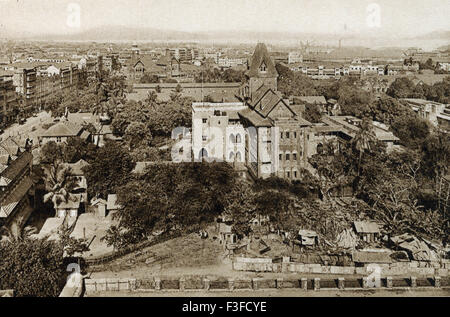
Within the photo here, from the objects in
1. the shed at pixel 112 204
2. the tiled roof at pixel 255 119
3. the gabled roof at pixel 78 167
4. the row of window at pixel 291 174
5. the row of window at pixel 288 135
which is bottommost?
the shed at pixel 112 204

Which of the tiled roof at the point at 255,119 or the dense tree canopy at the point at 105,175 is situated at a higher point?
the tiled roof at the point at 255,119

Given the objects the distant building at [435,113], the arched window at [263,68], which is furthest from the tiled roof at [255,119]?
the distant building at [435,113]

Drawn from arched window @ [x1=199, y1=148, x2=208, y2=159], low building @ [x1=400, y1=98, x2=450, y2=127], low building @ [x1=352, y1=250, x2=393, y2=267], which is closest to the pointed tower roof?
arched window @ [x1=199, y1=148, x2=208, y2=159]

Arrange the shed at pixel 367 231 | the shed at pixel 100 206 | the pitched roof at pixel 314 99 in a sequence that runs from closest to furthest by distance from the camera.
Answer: the shed at pixel 367 231, the shed at pixel 100 206, the pitched roof at pixel 314 99

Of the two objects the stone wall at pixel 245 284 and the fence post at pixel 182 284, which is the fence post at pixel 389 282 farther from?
the fence post at pixel 182 284

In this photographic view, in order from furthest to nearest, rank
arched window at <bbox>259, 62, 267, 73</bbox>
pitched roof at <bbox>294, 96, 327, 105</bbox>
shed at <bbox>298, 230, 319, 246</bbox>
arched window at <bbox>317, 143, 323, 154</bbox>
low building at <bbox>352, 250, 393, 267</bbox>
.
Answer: pitched roof at <bbox>294, 96, 327, 105</bbox> < arched window at <bbox>259, 62, 267, 73</bbox> < arched window at <bbox>317, 143, 323, 154</bbox> < shed at <bbox>298, 230, 319, 246</bbox> < low building at <bbox>352, 250, 393, 267</bbox>

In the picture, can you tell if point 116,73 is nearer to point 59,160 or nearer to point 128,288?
point 59,160

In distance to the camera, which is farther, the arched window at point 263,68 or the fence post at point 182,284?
the arched window at point 263,68

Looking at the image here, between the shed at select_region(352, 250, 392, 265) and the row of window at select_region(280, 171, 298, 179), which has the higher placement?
the row of window at select_region(280, 171, 298, 179)

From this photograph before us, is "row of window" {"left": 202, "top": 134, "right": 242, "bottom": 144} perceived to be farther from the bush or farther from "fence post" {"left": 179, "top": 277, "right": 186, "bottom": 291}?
the bush

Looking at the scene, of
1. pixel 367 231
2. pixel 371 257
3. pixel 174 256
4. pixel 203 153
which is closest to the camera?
pixel 371 257

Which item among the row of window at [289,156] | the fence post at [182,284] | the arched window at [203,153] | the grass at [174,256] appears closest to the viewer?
the fence post at [182,284]

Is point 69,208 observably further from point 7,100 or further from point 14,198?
point 7,100

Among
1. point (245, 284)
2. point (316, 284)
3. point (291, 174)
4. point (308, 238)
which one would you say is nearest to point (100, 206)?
point (308, 238)
